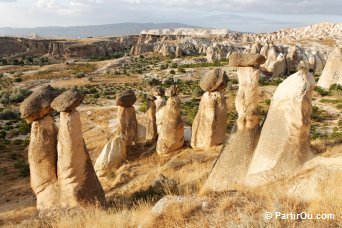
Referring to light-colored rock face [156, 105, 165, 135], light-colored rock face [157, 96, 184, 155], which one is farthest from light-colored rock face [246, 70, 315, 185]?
light-colored rock face [156, 105, 165, 135]

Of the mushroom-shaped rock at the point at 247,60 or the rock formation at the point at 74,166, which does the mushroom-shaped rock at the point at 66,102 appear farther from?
the mushroom-shaped rock at the point at 247,60

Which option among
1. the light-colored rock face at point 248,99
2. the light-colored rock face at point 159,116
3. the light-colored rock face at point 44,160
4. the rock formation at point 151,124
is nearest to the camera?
the light-colored rock face at point 248,99

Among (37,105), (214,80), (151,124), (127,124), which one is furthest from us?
(151,124)

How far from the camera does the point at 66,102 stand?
7.94 metres

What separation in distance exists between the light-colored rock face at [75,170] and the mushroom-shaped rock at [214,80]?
4.53m

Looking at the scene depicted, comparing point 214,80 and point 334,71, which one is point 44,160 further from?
point 334,71

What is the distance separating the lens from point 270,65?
1587 inches

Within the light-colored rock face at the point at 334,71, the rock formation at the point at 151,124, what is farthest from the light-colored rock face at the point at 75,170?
the light-colored rock face at the point at 334,71

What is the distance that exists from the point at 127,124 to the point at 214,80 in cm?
386

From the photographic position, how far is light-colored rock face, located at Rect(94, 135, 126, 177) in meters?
12.8

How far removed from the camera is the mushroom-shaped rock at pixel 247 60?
8438 mm

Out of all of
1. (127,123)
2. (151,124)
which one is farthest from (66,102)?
(151,124)

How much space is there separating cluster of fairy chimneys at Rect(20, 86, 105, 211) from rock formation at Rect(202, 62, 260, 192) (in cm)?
256

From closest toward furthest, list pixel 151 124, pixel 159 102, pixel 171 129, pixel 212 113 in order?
1. pixel 212 113
2. pixel 171 129
3. pixel 151 124
4. pixel 159 102
